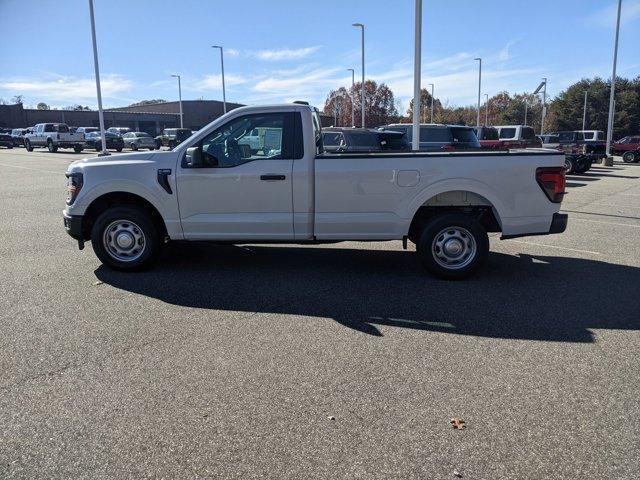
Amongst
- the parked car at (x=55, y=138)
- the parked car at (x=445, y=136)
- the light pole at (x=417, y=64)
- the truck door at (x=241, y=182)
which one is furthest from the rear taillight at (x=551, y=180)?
the parked car at (x=55, y=138)

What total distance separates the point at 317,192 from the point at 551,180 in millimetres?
2692

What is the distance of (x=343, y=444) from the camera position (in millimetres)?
3094

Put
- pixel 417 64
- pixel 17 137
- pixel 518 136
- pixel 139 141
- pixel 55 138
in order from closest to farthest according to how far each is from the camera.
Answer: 1. pixel 417 64
2. pixel 518 136
3. pixel 55 138
4. pixel 139 141
5. pixel 17 137

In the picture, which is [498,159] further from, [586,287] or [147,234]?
[147,234]

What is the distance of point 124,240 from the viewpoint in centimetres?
672

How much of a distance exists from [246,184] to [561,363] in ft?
12.7

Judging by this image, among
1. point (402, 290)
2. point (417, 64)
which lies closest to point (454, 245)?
point (402, 290)

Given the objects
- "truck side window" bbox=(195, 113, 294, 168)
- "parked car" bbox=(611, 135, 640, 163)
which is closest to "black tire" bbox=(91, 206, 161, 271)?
"truck side window" bbox=(195, 113, 294, 168)

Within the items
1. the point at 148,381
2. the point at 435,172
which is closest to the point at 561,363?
the point at 435,172

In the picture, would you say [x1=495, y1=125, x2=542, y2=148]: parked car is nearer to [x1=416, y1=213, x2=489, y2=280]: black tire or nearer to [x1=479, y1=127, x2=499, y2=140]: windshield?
[x1=479, y1=127, x2=499, y2=140]: windshield

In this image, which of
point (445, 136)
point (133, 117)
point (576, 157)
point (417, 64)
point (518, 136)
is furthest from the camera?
point (133, 117)

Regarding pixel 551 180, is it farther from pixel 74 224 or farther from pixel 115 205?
pixel 74 224

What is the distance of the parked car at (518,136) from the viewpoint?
2119 cm

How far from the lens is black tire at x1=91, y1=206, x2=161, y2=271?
6.66 metres
